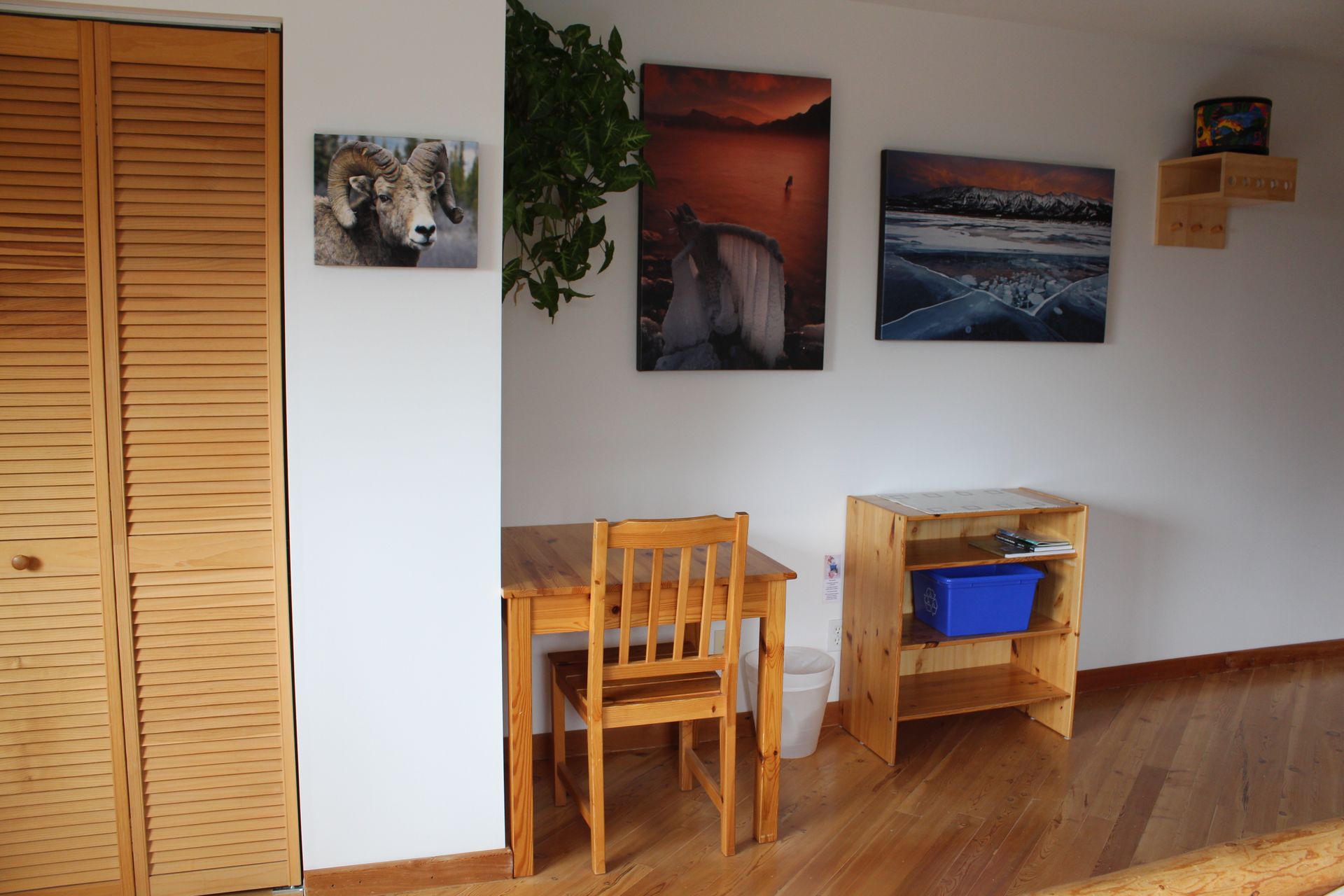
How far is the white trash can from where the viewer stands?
10.8ft

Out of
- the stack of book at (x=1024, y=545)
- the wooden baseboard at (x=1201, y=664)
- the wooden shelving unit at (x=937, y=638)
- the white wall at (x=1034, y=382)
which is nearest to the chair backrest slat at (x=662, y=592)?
the white wall at (x=1034, y=382)

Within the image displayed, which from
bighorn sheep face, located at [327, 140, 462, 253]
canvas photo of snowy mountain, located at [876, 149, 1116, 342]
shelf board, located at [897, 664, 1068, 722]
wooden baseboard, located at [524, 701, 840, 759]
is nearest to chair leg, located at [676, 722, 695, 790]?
wooden baseboard, located at [524, 701, 840, 759]

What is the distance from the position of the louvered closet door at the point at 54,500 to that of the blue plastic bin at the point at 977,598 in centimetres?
241

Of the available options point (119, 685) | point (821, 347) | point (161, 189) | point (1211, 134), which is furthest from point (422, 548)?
point (1211, 134)

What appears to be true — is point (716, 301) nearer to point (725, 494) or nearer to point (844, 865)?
point (725, 494)

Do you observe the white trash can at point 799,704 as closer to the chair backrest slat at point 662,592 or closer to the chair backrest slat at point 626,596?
the chair backrest slat at point 662,592

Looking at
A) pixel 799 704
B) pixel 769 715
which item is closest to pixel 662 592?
pixel 769 715

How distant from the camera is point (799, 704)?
330 cm

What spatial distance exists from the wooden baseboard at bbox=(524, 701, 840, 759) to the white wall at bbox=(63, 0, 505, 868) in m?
0.68

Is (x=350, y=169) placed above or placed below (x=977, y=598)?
above

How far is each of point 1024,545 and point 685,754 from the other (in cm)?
133

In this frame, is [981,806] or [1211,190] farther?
[1211,190]

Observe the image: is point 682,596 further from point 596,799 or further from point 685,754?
point 685,754

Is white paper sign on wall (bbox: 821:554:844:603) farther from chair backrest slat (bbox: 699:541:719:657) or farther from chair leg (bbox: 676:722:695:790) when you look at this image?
chair backrest slat (bbox: 699:541:719:657)
